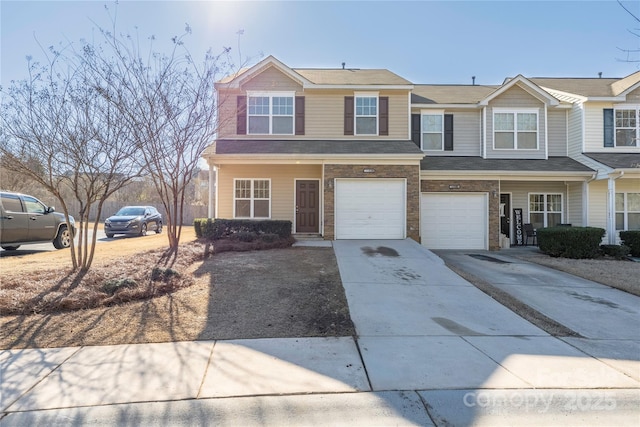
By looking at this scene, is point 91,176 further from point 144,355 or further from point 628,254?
point 628,254

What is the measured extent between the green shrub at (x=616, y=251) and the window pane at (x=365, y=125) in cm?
952

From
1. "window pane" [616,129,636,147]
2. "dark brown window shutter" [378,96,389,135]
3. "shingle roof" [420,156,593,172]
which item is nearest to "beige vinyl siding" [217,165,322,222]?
"dark brown window shutter" [378,96,389,135]

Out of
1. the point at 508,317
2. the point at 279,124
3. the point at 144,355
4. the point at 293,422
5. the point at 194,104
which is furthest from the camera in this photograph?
the point at 279,124

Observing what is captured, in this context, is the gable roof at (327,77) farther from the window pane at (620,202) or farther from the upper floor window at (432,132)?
the window pane at (620,202)

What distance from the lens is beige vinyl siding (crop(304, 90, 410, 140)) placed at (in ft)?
45.4

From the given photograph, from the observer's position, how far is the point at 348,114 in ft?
45.6

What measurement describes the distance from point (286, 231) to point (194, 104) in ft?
17.0

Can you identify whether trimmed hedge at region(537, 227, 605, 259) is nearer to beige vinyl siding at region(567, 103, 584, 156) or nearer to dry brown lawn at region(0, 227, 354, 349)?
beige vinyl siding at region(567, 103, 584, 156)

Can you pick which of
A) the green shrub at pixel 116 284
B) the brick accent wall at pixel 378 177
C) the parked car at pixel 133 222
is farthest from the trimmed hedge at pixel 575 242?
the parked car at pixel 133 222

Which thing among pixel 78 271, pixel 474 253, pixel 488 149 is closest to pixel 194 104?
pixel 78 271

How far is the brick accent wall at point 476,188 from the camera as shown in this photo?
43.6 feet

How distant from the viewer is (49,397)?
11.0 ft

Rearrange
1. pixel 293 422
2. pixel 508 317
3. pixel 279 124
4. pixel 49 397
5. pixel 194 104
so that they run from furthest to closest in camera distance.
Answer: pixel 279 124 < pixel 194 104 < pixel 508 317 < pixel 49 397 < pixel 293 422

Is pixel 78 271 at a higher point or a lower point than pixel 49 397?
higher
